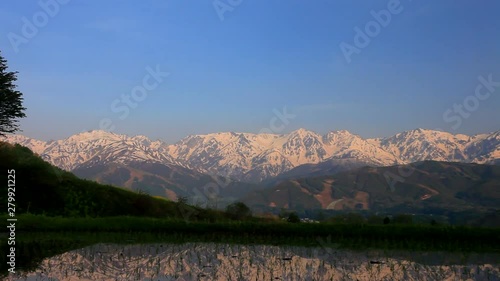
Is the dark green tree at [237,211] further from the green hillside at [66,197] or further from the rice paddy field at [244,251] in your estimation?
the rice paddy field at [244,251]

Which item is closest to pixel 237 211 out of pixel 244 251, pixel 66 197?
pixel 66 197

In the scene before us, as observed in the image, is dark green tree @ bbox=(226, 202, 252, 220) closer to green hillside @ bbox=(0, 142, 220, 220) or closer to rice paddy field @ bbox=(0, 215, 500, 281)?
green hillside @ bbox=(0, 142, 220, 220)

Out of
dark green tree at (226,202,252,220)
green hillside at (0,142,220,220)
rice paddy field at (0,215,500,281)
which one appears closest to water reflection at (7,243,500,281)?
rice paddy field at (0,215,500,281)

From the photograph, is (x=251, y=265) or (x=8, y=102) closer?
(x=251, y=265)

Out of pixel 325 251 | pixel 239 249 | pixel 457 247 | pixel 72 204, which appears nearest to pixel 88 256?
pixel 239 249

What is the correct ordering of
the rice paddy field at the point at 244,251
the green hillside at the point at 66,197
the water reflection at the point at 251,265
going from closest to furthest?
the water reflection at the point at 251,265
the rice paddy field at the point at 244,251
the green hillside at the point at 66,197

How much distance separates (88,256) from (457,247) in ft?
95.7

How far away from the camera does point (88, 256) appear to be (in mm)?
28797

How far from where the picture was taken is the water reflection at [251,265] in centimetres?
2283

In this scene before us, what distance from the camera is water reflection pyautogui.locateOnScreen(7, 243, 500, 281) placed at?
2283 cm

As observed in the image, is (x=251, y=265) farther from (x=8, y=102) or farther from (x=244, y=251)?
(x=8, y=102)

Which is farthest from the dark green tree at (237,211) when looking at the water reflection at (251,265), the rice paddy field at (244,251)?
the water reflection at (251,265)

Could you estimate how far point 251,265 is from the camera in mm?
26516

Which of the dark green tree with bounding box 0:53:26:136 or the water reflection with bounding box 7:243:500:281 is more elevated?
the dark green tree with bounding box 0:53:26:136
